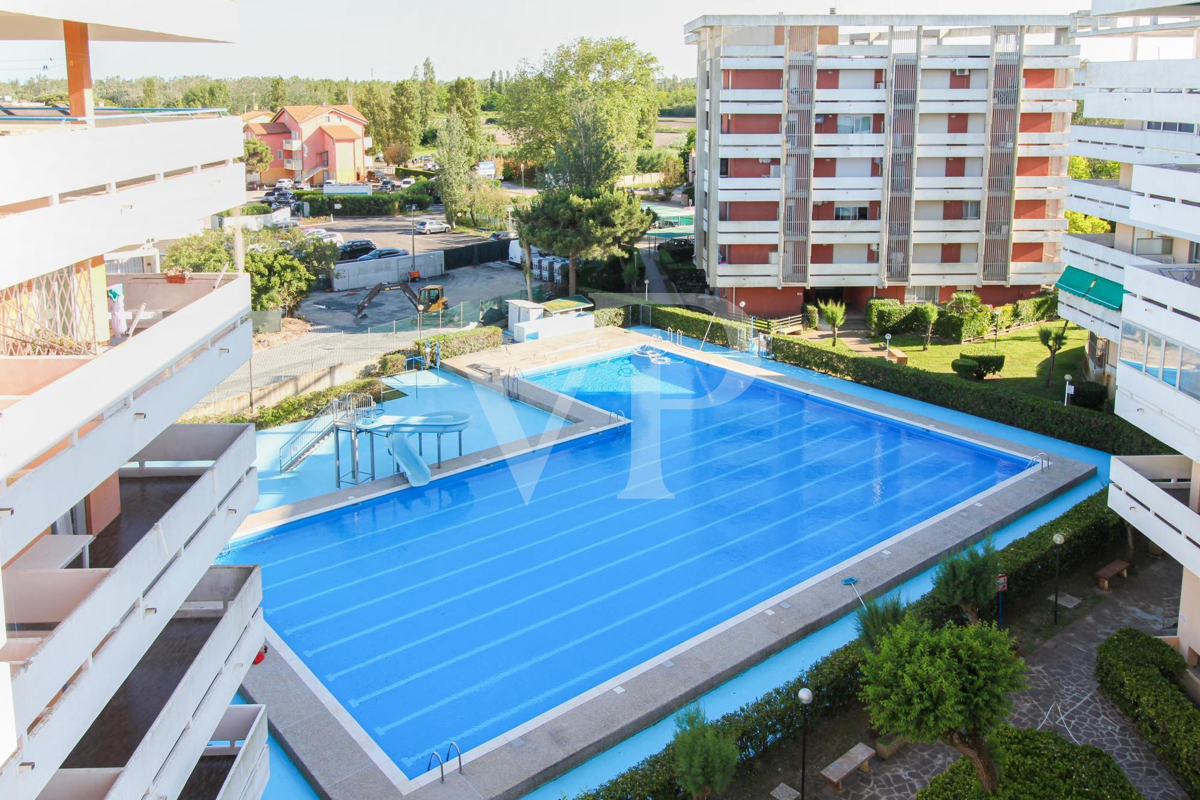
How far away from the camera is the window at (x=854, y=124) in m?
35.9

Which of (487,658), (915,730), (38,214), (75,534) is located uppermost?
(38,214)

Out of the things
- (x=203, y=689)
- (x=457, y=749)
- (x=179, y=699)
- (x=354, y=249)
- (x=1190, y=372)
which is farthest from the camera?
(x=354, y=249)

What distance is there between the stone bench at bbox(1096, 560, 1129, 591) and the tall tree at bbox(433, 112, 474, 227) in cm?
4560

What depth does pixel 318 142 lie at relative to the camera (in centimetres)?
7862

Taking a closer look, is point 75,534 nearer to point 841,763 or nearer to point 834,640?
point 841,763

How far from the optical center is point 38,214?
7027 millimetres

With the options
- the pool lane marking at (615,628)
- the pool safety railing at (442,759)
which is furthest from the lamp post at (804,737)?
the pool safety railing at (442,759)

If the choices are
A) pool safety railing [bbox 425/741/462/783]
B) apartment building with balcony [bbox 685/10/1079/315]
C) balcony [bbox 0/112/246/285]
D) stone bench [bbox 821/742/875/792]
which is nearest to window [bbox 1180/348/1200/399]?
stone bench [bbox 821/742/875/792]

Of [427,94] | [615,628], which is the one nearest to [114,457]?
[615,628]

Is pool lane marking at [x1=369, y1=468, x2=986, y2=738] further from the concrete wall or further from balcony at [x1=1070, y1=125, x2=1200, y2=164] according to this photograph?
the concrete wall

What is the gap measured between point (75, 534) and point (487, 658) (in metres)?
8.32

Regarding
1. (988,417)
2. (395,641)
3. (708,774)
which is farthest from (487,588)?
(988,417)

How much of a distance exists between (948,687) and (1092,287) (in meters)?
16.6

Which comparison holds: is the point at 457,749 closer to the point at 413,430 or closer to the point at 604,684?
the point at 604,684
